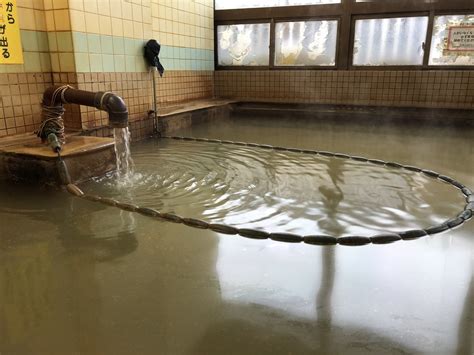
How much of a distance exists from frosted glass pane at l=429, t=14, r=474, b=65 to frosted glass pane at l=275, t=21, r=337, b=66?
1.64m

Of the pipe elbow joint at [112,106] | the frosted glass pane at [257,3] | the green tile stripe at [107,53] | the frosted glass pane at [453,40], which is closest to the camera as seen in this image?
the pipe elbow joint at [112,106]

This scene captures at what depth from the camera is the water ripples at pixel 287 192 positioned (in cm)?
241

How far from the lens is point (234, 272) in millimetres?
1820

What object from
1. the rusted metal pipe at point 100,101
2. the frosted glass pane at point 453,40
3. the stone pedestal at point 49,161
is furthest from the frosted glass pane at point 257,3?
the stone pedestal at point 49,161

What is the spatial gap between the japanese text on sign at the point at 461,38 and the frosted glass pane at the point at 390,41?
405mm

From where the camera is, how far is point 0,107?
3438 mm

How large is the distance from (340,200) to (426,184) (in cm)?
90

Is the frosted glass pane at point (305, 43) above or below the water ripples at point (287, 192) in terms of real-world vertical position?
above

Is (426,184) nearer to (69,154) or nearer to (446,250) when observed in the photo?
(446,250)

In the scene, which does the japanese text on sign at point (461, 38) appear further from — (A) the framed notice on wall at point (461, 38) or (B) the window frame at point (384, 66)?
(B) the window frame at point (384, 66)

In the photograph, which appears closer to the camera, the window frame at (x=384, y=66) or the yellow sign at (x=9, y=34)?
the yellow sign at (x=9, y=34)

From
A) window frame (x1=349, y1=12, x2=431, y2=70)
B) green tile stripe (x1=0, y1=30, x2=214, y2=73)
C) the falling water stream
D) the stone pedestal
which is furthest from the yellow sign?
window frame (x1=349, y1=12, x2=431, y2=70)

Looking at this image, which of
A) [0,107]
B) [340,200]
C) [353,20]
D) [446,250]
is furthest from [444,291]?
[353,20]

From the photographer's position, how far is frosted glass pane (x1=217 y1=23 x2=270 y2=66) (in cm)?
749
